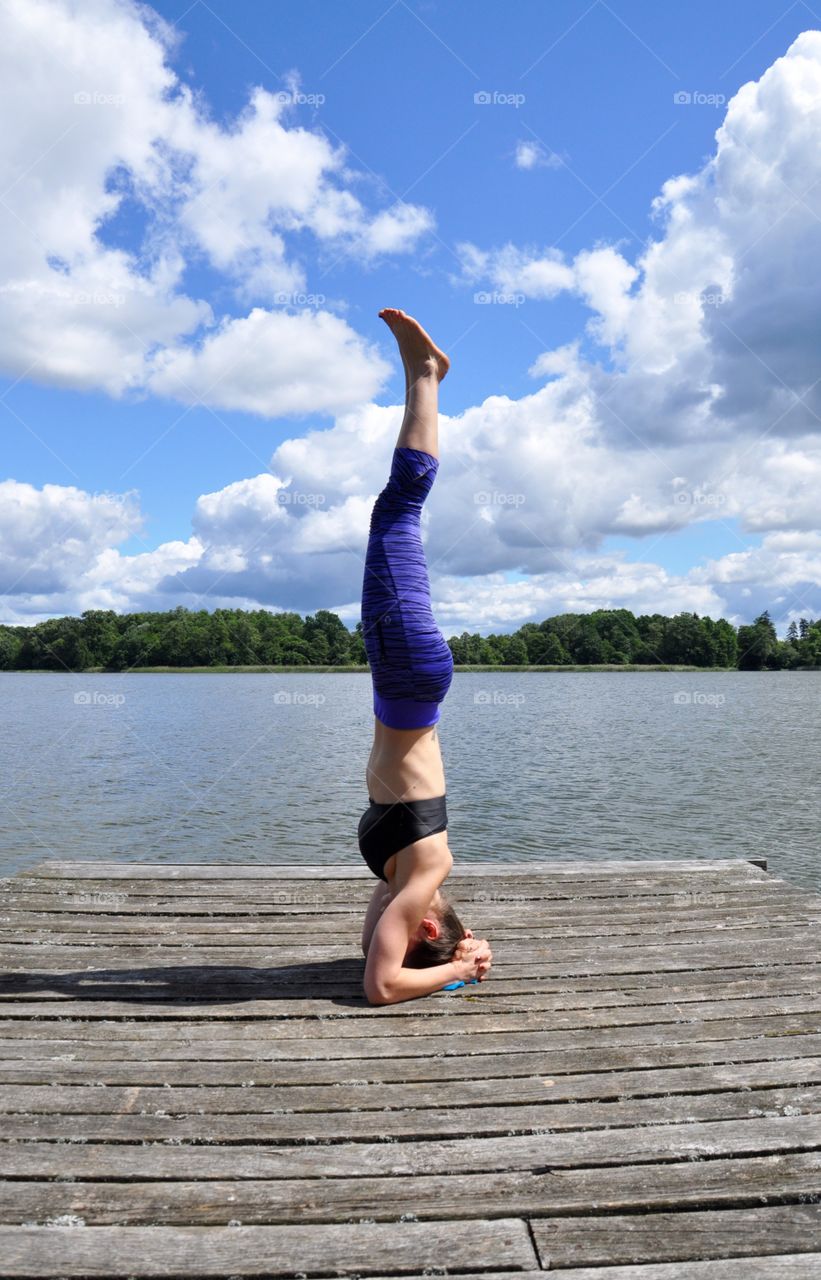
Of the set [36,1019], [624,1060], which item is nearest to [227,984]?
[36,1019]

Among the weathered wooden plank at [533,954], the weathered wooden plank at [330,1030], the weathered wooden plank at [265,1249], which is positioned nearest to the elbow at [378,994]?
the weathered wooden plank at [330,1030]

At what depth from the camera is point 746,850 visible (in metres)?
13.7

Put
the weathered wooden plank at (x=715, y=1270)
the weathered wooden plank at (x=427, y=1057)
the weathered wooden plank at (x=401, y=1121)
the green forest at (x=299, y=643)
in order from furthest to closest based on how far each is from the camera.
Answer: the green forest at (x=299, y=643) → the weathered wooden plank at (x=427, y=1057) → the weathered wooden plank at (x=401, y=1121) → the weathered wooden plank at (x=715, y=1270)

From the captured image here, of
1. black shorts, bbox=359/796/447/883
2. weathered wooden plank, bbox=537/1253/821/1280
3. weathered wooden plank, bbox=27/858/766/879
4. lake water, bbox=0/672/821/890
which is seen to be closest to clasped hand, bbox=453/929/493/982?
black shorts, bbox=359/796/447/883

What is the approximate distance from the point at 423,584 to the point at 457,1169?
2331 mm

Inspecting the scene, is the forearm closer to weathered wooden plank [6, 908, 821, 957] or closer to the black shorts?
the black shorts

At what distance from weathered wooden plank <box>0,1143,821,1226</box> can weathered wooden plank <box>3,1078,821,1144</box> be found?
244 mm

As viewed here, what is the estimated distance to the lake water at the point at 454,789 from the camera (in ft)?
46.0

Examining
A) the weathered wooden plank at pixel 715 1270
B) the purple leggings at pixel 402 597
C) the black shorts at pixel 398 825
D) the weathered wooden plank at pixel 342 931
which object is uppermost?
the purple leggings at pixel 402 597

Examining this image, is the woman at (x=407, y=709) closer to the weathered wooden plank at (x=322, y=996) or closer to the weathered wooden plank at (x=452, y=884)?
the weathered wooden plank at (x=322, y=996)

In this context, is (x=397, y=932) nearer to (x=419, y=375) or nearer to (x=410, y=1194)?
(x=410, y=1194)

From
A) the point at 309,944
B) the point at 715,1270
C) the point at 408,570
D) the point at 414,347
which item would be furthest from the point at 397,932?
the point at 414,347

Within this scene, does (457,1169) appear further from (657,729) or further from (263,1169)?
(657,729)

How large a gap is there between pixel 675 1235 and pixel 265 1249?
47.2 inches
